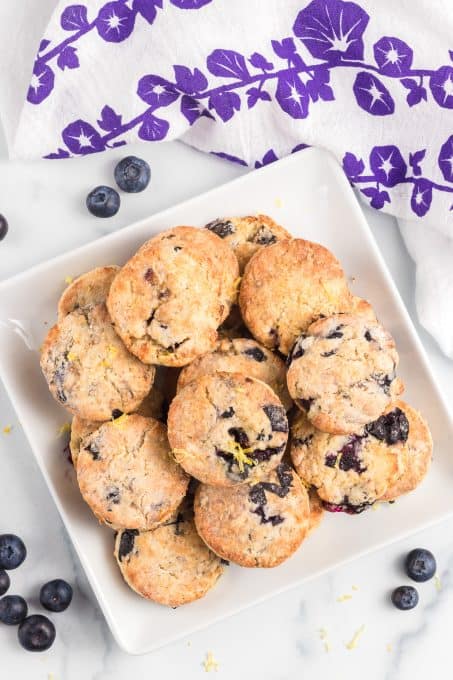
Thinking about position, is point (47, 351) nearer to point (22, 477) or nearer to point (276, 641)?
point (22, 477)

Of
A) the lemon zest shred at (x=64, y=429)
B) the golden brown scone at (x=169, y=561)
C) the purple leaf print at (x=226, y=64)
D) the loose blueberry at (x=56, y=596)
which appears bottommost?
the loose blueberry at (x=56, y=596)

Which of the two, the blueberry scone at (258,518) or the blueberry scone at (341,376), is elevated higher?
the blueberry scone at (341,376)

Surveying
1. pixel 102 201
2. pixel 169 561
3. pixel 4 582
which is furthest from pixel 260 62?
pixel 4 582

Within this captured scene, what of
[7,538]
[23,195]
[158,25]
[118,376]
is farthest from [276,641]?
[158,25]

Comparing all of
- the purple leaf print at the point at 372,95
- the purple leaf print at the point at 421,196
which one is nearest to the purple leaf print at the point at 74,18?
the purple leaf print at the point at 372,95

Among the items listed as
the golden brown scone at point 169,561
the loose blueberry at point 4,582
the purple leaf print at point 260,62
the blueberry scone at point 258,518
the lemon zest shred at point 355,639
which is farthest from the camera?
the lemon zest shred at point 355,639

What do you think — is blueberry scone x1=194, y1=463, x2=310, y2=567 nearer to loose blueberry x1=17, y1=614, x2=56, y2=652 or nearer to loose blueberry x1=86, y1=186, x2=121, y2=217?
loose blueberry x1=17, y1=614, x2=56, y2=652

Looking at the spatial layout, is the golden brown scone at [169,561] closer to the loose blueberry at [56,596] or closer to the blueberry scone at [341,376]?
the loose blueberry at [56,596]

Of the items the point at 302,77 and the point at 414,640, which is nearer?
the point at 302,77
